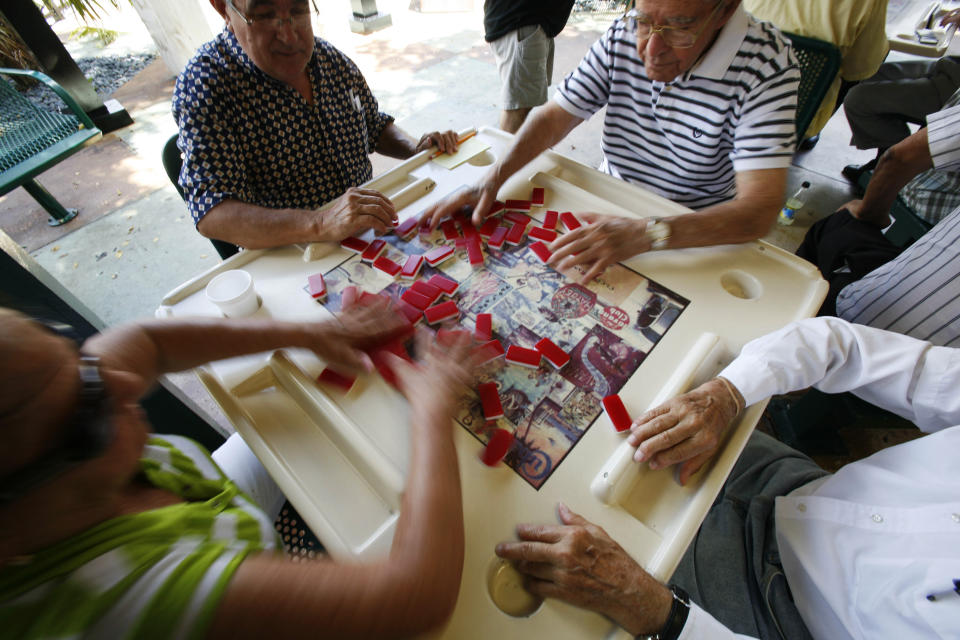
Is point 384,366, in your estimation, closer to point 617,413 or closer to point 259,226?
point 617,413

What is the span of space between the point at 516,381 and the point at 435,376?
18 centimetres

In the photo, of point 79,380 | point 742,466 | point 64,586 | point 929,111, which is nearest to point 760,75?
point 742,466

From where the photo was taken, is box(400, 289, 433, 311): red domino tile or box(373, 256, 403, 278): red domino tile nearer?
box(400, 289, 433, 311): red domino tile

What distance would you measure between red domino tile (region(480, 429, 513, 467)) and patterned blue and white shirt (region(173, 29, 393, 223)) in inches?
40.7

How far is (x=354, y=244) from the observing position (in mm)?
1236

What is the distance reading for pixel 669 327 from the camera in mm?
1042

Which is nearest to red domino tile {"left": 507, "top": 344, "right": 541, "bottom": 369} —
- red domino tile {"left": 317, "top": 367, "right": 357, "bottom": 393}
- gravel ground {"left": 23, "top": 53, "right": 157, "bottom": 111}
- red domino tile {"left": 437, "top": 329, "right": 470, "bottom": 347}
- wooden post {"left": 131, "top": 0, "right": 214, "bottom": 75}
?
red domino tile {"left": 437, "top": 329, "right": 470, "bottom": 347}

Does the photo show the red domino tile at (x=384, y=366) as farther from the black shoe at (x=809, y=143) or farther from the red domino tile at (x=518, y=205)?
the black shoe at (x=809, y=143)

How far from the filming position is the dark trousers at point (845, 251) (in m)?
1.54

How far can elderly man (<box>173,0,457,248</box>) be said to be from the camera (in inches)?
47.4

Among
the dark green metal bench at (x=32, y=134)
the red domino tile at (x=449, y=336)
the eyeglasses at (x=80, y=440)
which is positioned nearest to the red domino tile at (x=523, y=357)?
the red domino tile at (x=449, y=336)

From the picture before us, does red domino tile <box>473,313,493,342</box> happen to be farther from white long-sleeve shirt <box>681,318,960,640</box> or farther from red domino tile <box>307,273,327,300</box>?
white long-sleeve shirt <box>681,318,960,640</box>

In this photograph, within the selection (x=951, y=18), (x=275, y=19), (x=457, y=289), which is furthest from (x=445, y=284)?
(x=951, y=18)

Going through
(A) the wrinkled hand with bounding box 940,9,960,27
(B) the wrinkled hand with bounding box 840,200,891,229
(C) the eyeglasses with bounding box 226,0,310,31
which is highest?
(C) the eyeglasses with bounding box 226,0,310,31
